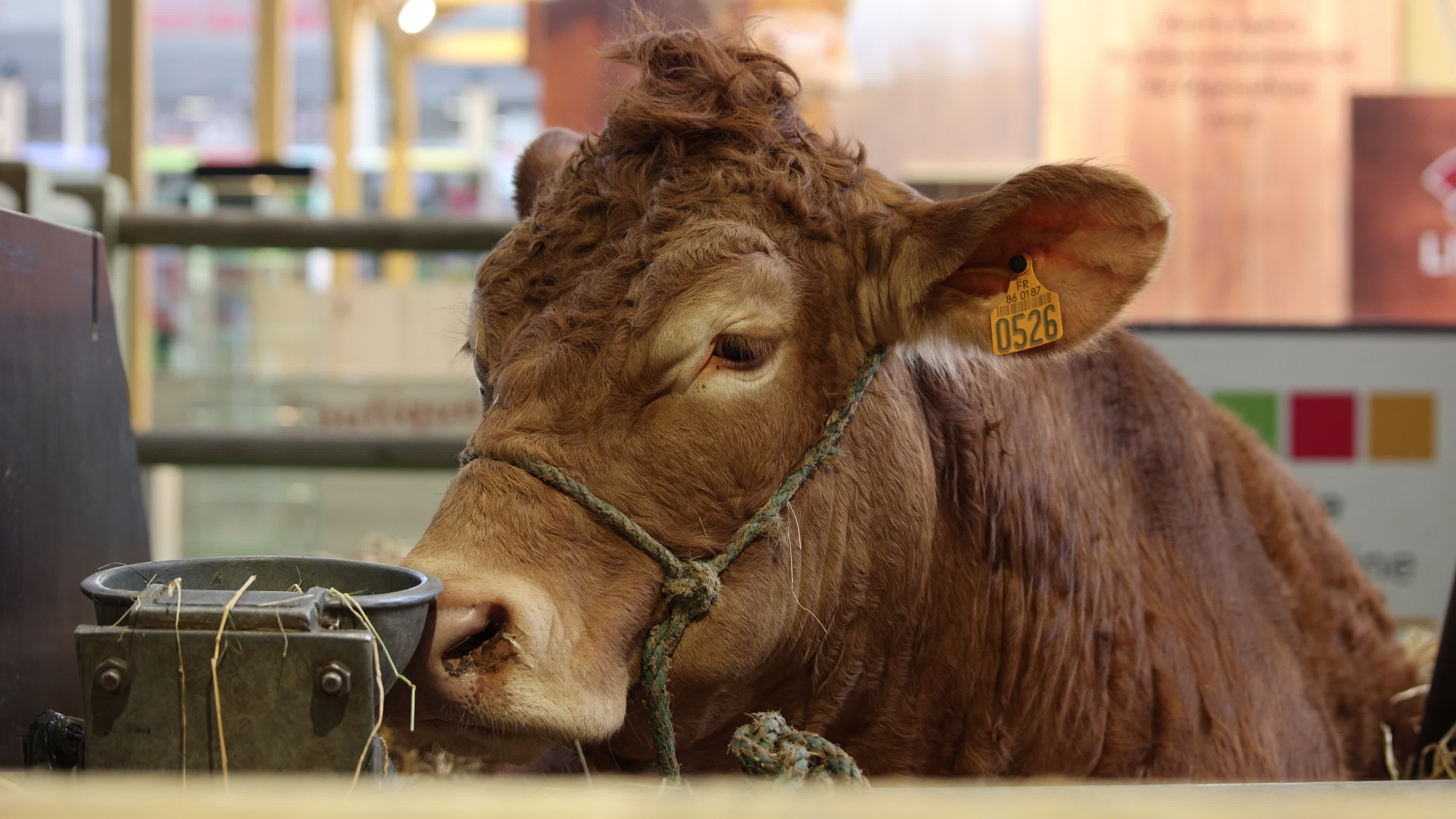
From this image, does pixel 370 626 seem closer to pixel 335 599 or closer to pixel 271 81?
pixel 335 599

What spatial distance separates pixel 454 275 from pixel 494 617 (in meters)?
6.13

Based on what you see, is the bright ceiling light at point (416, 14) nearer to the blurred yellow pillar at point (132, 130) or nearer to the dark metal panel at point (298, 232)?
the blurred yellow pillar at point (132, 130)

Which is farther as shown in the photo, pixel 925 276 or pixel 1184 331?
pixel 1184 331

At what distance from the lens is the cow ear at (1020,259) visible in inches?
70.9

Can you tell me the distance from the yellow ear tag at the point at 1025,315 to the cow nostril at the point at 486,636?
0.88m

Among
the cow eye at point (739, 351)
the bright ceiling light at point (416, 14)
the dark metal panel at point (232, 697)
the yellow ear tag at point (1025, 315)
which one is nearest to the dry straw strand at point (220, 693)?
the dark metal panel at point (232, 697)

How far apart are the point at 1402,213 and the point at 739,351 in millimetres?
5691

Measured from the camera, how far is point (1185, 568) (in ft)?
7.39

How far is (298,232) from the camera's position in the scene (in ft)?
13.5

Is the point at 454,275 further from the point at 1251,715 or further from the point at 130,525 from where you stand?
the point at 1251,715

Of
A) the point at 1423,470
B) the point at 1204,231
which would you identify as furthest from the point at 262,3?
the point at 1423,470

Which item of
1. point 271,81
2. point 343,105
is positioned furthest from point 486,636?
point 343,105

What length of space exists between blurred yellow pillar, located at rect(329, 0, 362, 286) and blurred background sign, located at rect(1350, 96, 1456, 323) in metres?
6.05

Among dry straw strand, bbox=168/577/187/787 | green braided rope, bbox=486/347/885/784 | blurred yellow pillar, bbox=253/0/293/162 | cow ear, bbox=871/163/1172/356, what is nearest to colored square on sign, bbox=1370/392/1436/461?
cow ear, bbox=871/163/1172/356
